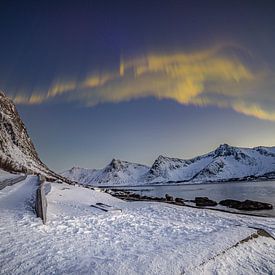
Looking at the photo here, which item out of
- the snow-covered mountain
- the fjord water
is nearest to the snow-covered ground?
the fjord water

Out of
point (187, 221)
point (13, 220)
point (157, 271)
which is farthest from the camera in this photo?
point (187, 221)

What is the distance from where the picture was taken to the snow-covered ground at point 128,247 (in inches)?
218

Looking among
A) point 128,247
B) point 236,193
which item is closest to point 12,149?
point 236,193

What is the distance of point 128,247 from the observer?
22.4 feet

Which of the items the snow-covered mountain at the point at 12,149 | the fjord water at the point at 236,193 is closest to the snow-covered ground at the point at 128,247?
the fjord water at the point at 236,193

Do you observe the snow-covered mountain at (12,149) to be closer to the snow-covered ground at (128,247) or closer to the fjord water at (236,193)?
the fjord water at (236,193)

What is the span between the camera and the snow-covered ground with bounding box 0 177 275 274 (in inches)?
218

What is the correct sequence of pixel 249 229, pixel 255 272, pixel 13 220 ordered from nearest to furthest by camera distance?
pixel 255 272, pixel 249 229, pixel 13 220

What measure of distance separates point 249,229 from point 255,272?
125 inches

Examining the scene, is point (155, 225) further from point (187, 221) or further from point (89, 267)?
point (89, 267)

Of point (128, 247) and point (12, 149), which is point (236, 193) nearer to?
point (12, 149)

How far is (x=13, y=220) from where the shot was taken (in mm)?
9586

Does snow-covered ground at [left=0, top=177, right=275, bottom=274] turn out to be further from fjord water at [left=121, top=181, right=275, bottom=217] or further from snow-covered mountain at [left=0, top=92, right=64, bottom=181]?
snow-covered mountain at [left=0, top=92, right=64, bottom=181]

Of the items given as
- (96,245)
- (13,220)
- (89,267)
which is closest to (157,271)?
(89,267)
